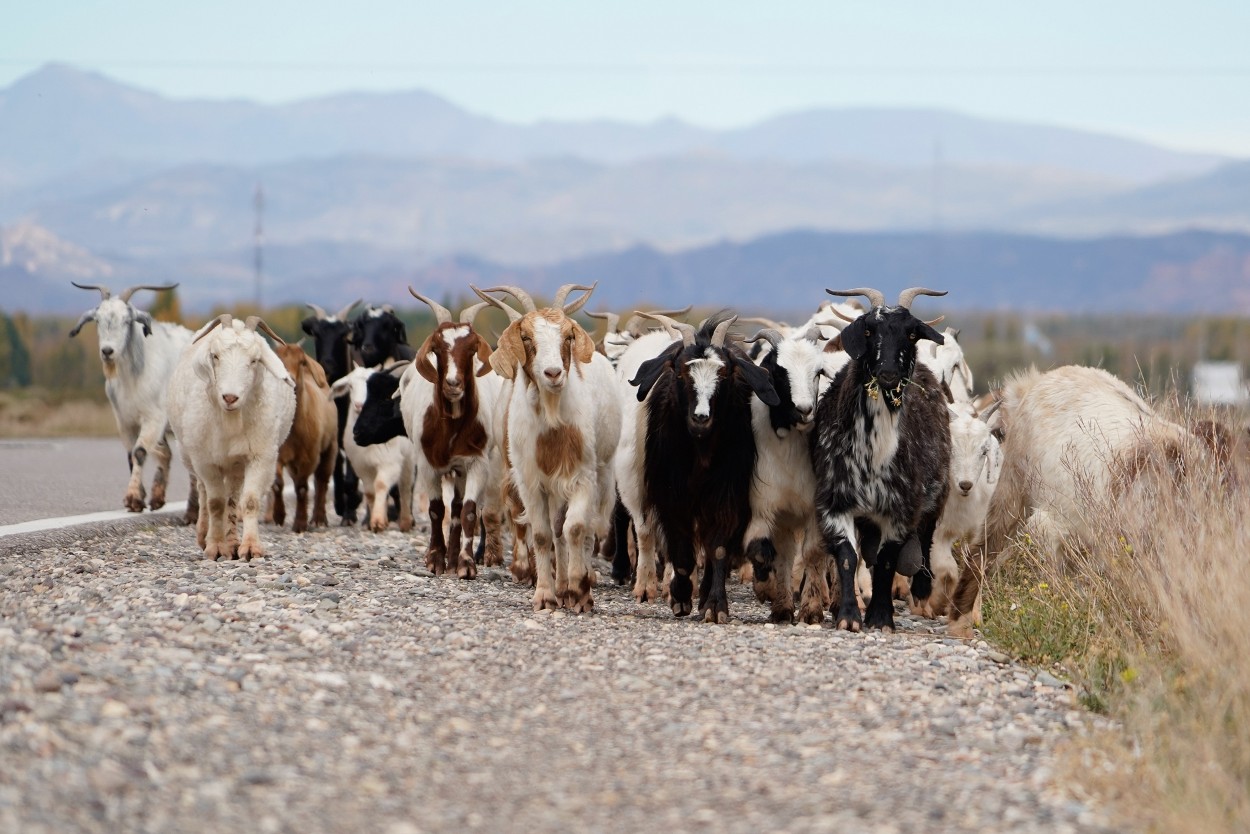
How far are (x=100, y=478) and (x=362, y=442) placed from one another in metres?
7.01

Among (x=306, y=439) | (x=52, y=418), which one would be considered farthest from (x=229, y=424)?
(x=52, y=418)

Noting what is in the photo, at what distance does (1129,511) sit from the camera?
33.4ft

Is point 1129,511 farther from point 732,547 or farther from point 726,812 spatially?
point 726,812

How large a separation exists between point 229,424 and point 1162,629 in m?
7.09

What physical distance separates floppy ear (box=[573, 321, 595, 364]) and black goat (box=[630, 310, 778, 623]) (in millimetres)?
351

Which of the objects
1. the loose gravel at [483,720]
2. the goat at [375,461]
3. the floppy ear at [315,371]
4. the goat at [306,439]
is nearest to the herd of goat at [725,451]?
the loose gravel at [483,720]

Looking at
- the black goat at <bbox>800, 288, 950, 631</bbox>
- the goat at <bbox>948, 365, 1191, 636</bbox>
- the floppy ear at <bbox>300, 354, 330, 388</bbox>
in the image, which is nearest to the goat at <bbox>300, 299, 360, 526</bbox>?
the floppy ear at <bbox>300, 354, 330, 388</bbox>

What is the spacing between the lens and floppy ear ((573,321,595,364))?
35.0 feet

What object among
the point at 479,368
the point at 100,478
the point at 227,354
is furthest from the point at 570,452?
the point at 100,478

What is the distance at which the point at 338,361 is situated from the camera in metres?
17.7

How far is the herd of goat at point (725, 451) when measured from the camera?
10.4 metres

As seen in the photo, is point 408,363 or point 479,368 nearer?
point 479,368

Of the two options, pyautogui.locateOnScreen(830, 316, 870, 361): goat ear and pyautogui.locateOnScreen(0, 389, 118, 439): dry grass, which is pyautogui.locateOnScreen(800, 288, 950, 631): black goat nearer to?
A: pyautogui.locateOnScreen(830, 316, 870, 361): goat ear

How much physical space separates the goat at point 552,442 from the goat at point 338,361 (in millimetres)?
6292
